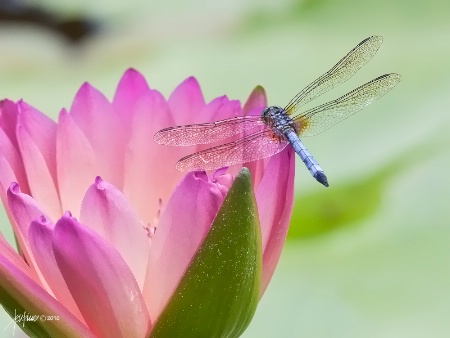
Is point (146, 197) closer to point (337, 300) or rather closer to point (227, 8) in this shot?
point (337, 300)

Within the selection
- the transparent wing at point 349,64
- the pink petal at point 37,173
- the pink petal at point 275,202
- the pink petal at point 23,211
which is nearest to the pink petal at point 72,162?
the pink petal at point 37,173

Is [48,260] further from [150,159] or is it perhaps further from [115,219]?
[150,159]

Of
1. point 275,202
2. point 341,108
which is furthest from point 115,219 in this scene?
point 341,108

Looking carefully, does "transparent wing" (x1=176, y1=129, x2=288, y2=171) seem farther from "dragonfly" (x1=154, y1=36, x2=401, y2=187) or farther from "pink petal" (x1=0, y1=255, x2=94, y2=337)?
"pink petal" (x1=0, y1=255, x2=94, y2=337)

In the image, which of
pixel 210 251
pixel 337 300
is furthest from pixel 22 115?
pixel 337 300

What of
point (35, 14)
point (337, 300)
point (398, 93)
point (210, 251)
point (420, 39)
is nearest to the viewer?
point (210, 251)

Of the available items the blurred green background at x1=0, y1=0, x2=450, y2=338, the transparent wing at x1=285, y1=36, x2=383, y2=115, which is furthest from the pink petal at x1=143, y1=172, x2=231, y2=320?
the transparent wing at x1=285, y1=36, x2=383, y2=115
